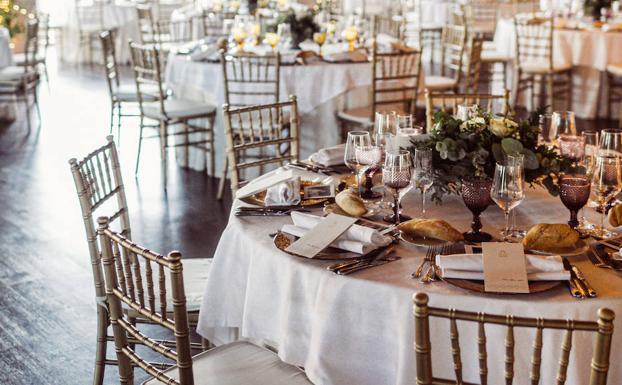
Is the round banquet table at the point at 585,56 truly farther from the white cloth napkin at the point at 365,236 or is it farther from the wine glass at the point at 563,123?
the white cloth napkin at the point at 365,236

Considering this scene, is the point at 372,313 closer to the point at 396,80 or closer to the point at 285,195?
the point at 285,195

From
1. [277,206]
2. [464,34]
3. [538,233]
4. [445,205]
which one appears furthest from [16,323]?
[464,34]

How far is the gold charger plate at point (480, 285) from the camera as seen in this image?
1975 millimetres

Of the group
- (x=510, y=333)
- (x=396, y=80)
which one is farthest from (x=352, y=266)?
(x=396, y=80)

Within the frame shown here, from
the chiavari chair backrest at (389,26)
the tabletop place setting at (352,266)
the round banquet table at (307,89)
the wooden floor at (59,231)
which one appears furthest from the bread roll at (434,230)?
the chiavari chair backrest at (389,26)

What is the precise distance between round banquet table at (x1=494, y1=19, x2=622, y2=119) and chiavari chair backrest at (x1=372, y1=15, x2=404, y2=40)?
3.45 feet

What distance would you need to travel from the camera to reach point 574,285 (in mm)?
1993

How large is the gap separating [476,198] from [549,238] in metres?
0.25

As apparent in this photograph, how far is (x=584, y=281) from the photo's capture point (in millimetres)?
2012

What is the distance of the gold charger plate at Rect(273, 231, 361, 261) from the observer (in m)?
2.18

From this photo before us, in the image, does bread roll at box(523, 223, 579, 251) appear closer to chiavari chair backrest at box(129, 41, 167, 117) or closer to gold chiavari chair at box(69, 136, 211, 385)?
gold chiavari chair at box(69, 136, 211, 385)

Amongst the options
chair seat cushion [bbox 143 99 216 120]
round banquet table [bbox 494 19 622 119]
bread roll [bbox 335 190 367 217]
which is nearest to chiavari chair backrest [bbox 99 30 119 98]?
chair seat cushion [bbox 143 99 216 120]

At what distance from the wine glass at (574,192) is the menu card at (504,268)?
13.5 inches

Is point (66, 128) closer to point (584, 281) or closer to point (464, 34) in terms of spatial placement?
point (464, 34)
